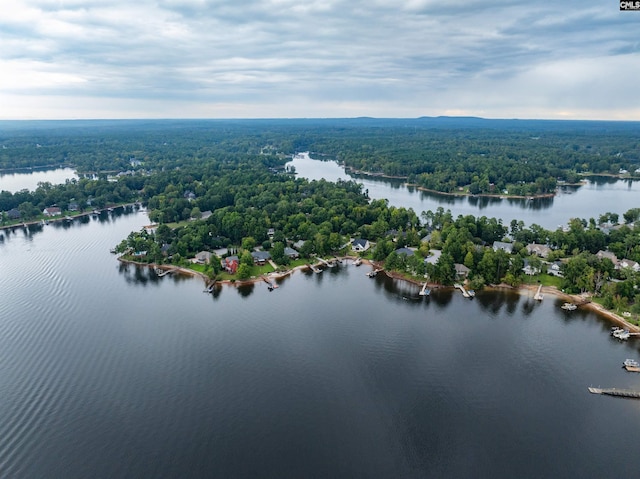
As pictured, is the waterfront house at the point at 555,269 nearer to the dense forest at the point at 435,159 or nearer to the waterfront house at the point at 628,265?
the waterfront house at the point at 628,265

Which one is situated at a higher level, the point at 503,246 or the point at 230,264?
the point at 503,246

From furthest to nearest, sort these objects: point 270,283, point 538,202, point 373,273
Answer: point 538,202 < point 373,273 < point 270,283

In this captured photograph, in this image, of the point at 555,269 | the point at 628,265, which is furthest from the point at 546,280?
the point at 628,265

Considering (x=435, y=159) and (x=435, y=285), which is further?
(x=435, y=159)

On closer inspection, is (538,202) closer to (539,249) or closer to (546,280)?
(539,249)

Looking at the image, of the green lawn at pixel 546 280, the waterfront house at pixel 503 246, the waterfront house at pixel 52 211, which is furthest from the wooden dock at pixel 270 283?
the waterfront house at pixel 52 211

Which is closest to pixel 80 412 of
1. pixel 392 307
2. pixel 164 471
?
pixel 164 471

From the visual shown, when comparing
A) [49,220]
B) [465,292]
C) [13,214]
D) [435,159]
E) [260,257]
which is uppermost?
[435,159]

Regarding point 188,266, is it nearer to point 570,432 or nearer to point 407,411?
point 407,411
